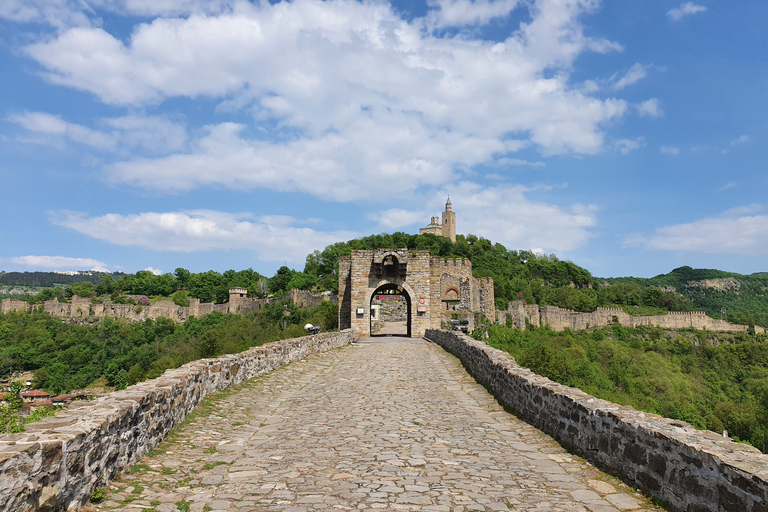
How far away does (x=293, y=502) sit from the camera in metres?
3.76

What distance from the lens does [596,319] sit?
71.4m

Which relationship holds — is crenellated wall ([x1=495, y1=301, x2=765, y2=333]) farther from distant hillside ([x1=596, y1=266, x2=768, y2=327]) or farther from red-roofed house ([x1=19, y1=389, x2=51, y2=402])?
red-roofed house ([x1=19, y1=389, x2=51, y2=402])

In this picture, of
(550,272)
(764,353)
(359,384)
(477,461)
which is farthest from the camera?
(550,272)

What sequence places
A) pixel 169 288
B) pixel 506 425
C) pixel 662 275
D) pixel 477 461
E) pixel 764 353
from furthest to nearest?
1. pixel 662 275
2. pixel 169 288
3. pixel 764 353
4. pixel 506 425
5. pixel 477 461

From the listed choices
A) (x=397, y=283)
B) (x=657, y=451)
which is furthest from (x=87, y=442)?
(x=397, y=283)

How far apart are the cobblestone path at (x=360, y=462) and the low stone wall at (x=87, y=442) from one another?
196 millimetres

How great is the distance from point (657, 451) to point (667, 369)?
50988 mm

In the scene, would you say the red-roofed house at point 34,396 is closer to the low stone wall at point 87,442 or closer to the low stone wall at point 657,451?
the low stone wall at point 87,442

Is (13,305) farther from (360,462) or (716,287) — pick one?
(716,287)

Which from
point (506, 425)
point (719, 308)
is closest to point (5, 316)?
point (506, 425)

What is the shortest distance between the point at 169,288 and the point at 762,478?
119756mm

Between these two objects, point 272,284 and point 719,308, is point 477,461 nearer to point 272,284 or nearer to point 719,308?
point 272,284

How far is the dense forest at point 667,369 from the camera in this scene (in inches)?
741

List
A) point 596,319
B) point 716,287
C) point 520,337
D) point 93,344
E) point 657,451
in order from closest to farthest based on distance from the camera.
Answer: point 657,451
point 520,337
point 93,344
point 596,319
point 716,287
